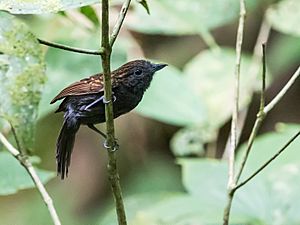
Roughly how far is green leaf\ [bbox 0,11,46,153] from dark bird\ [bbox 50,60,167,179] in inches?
2.0

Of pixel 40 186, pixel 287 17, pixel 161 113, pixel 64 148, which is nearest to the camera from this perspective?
pixel 40 186

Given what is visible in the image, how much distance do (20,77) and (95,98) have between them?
143mm

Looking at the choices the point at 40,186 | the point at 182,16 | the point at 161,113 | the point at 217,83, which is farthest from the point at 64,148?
the point at 217,83

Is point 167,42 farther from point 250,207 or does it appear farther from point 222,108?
point 250,207

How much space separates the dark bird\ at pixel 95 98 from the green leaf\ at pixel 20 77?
0.16ft

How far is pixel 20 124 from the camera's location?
1401 mm

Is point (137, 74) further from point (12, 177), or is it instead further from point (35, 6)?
point (12, 177)

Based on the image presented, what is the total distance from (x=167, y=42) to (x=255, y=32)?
1.77 feet

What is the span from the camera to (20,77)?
1368 mm

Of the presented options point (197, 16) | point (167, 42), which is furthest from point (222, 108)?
point (167, 42)

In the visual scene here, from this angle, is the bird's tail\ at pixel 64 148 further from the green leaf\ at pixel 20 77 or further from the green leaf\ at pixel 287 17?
the green leaf\ at pixel 287 17

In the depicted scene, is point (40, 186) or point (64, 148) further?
point (64, 148)

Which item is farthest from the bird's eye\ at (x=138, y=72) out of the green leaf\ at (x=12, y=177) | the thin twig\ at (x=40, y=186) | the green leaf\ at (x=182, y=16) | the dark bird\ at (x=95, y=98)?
the green leaf\ at (x=182, y=16)

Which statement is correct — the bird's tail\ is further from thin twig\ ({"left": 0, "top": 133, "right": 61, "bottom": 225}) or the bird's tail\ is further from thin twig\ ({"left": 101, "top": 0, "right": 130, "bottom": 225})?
thin twig\ ({"left": 101, "top": 0, "right": 130, "bottom": 225})
